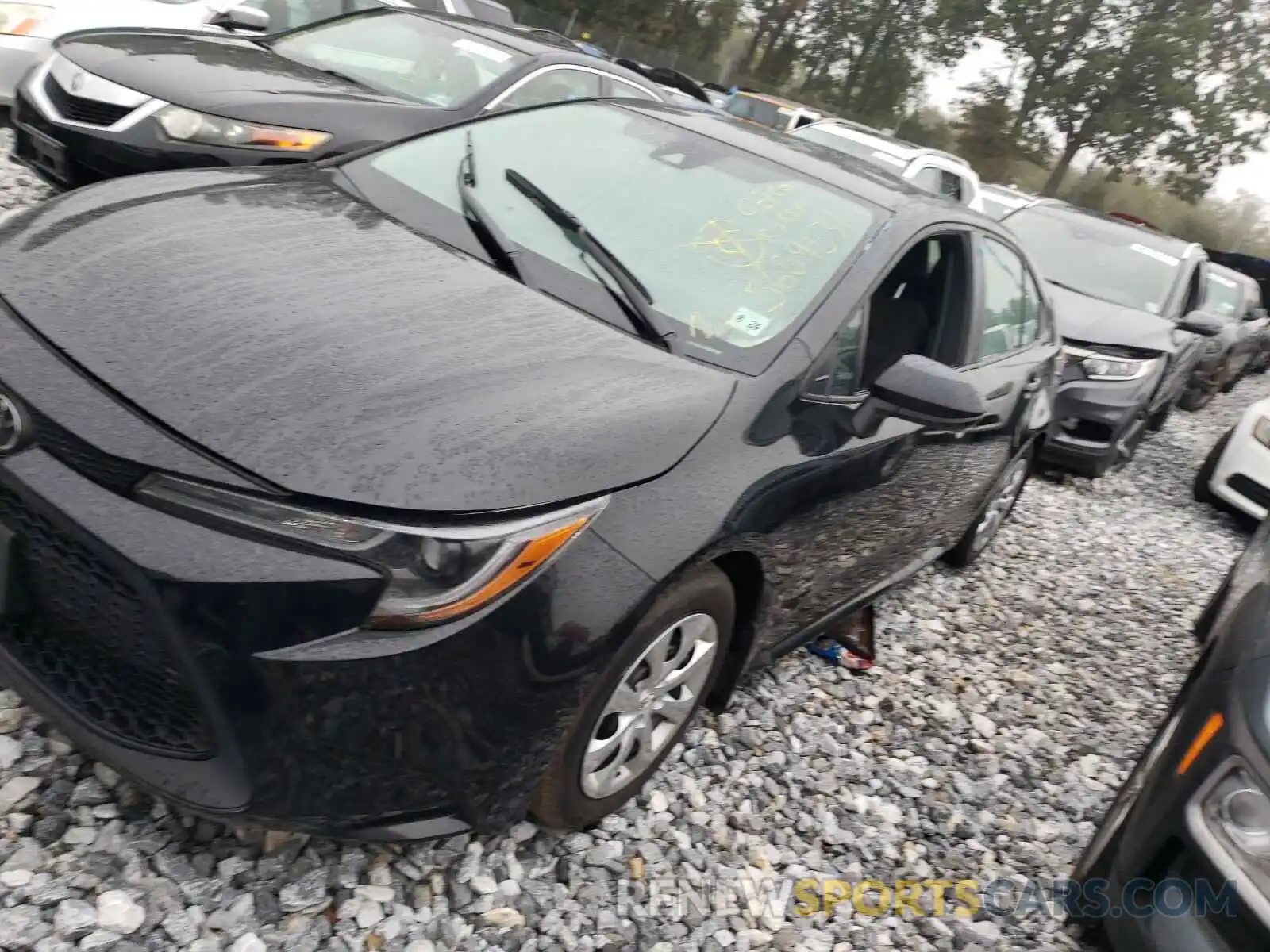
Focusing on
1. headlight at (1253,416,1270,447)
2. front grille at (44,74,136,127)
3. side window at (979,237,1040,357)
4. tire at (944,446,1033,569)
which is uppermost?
side window at (979,237,1040,357)

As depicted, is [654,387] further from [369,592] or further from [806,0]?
[806,0]

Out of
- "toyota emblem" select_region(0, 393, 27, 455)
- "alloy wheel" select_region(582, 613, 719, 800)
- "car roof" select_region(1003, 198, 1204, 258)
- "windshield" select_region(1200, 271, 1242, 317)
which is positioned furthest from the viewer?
"windshield" select_region(1200, 271, 1242, 317)

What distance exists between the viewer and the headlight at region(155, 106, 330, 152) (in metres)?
4.53

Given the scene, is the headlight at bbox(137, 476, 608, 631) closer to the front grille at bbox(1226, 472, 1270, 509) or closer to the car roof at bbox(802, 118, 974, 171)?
the front grille at bbox(1226, 472, 1270, 509)

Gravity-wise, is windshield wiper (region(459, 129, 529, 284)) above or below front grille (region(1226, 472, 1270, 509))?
above

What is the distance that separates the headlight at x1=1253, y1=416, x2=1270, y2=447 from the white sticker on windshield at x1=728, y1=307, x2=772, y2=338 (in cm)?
542

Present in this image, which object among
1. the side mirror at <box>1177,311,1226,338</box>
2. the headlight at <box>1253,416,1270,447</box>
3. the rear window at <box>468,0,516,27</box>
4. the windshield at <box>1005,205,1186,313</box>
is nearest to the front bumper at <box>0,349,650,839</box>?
the headlight at <box>1253,416,1270,447</box>

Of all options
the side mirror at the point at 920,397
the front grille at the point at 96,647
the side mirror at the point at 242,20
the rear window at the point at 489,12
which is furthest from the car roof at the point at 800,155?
the rear window at the point at 489,12

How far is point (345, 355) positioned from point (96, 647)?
697mm

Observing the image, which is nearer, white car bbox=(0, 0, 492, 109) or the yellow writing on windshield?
the yellow writing on windshield

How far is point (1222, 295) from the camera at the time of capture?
1073 centimetres

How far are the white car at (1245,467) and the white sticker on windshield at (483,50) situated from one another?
17.3ft

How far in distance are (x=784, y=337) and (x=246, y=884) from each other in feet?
5.65

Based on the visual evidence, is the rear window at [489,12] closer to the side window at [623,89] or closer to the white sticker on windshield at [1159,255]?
the side window at [623,89]
